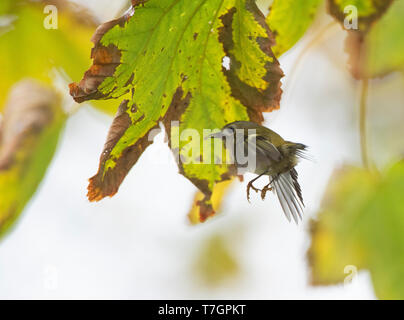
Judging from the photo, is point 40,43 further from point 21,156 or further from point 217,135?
point 217,135

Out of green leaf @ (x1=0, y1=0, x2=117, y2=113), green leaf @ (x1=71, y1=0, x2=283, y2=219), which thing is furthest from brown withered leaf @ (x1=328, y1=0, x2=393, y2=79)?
green leaf @ (x1=0, y1=0, x2=117, y2=113)

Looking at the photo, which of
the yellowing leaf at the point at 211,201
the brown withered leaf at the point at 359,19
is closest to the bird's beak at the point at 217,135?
the yellowing leaf at the point at 211,201

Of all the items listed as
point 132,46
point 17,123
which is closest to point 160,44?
point 132,46

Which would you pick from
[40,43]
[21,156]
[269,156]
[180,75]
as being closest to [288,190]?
[269,156]

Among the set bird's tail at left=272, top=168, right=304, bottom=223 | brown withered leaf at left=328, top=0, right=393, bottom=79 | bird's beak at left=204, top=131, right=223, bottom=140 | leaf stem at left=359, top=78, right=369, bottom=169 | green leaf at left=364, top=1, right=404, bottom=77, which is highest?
green leaf at left=364, top=1, right=404, bottom=77

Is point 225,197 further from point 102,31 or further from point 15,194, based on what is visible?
point 102,31

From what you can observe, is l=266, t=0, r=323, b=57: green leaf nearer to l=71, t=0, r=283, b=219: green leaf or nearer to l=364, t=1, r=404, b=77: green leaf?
l=71, t=0, r=283, b=219: green leaf
